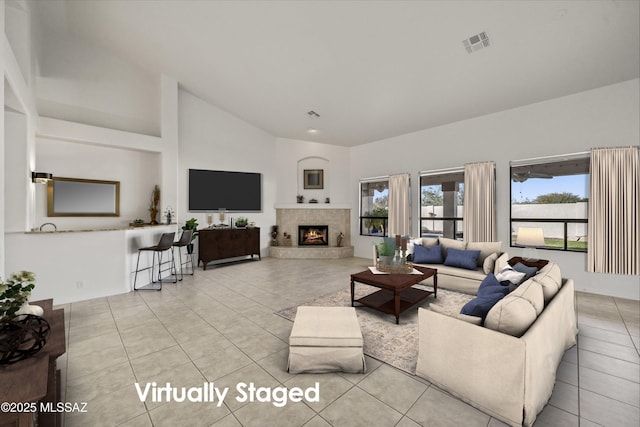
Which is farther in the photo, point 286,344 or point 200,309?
point 200,309

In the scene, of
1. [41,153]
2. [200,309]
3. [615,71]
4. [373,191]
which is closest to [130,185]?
[41,153]

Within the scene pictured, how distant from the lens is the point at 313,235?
7.57m

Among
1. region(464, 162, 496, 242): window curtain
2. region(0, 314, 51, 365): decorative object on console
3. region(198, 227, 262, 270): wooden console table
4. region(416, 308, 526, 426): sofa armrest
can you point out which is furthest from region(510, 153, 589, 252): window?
region(0, 314, 51, 365): decorative object on console

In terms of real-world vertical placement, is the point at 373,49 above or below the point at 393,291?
above

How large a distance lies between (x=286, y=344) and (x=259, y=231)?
4.42 m

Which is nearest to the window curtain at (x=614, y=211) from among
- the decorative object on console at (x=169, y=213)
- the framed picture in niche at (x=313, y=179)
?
the framed picture in niche at (x=313, y=179)

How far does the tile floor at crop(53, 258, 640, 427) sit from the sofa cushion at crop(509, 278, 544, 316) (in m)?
0.64

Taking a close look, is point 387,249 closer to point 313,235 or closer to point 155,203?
point 313,235

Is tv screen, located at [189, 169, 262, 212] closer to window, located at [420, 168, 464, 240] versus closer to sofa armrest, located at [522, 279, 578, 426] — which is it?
window, located at [420, 168, 464, 240]

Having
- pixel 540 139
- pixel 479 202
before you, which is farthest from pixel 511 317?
pixel 540 139

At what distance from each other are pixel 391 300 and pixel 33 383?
3.15 m

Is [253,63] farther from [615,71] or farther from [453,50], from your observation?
[615,71]

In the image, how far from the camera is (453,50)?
3.49 meters

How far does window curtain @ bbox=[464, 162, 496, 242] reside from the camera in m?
5.08
